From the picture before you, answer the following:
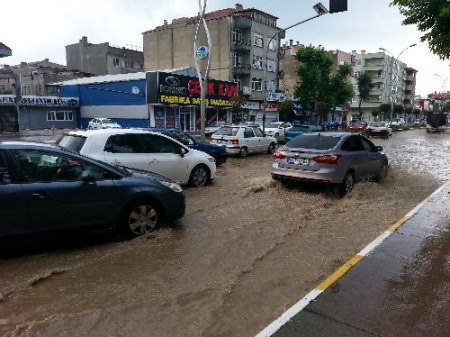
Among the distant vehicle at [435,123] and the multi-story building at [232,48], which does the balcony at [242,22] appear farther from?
the distant vehicle at [435,123]

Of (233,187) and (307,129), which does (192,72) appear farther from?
(233,187)

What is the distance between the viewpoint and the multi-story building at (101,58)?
62562mm

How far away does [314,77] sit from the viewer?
46406 mm

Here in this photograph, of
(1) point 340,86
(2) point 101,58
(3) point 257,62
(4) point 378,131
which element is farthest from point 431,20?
(2) point 101,58

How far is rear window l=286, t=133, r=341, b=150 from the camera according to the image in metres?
9.52

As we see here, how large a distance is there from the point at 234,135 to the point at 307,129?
30.8 feet

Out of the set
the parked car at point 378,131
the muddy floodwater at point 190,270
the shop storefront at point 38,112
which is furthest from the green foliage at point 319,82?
the muddy floodwater at point 190,270

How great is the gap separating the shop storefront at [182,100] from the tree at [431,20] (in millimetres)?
27961

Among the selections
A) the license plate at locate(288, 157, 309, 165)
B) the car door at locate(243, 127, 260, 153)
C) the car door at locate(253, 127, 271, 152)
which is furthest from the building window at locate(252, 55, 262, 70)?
the license plate at locate(288, 157, 309, 165)

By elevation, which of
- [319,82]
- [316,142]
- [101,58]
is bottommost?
[316,142]

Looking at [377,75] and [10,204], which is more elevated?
[377,75]

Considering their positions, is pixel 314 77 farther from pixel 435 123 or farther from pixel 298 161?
pixel 298 161

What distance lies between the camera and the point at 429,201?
9.12 m

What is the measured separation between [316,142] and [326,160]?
0.72 m
